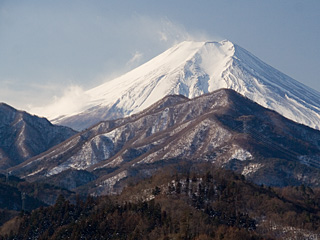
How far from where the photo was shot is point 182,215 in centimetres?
13438

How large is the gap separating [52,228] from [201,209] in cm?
3417

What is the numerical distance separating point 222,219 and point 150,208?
15534 mm

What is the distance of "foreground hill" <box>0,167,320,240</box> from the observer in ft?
431

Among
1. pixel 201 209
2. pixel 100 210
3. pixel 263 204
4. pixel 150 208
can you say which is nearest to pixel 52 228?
pixel 100 210

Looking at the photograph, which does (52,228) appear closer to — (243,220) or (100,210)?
(100,210)

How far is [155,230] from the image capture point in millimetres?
130375

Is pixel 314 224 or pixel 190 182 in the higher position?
pixel 190 182

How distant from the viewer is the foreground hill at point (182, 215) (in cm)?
13150

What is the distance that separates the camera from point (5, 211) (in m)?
178

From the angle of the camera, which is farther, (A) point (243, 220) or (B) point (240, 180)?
(B) point (240, 180)

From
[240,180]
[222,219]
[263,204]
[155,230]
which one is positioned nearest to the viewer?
[155,230]

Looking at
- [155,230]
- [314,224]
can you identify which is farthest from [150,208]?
[314,224]

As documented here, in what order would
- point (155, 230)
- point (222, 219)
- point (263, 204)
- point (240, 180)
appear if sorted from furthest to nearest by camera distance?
point (240, 180), point (263, 204), point (222, 219), point (155, 230)

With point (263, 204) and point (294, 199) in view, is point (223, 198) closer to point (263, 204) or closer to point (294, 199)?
point (263, 204)
